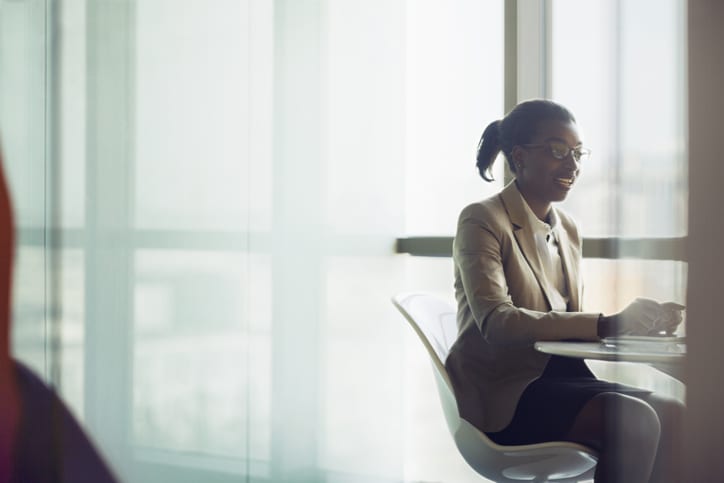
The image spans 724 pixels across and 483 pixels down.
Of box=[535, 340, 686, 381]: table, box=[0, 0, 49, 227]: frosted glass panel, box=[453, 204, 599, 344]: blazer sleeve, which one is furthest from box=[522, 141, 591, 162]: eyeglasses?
box=[0, 0, 49, 227]: frosted glass panel

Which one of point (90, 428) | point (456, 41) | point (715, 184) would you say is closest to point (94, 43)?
point (90, 428)

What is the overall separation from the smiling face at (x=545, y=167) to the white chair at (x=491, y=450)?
0.43 metres

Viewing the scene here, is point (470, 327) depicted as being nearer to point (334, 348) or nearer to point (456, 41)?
point (334, 348)

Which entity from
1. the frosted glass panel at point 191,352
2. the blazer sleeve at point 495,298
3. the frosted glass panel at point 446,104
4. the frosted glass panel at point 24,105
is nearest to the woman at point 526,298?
the blazer sleeve at point 495,298

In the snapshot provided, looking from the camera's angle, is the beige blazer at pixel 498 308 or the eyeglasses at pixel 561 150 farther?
the eyeglasses at pixel 561 150

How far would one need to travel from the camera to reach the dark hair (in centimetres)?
222

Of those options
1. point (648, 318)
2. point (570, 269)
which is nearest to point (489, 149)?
point (570, 269)

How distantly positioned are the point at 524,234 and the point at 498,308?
28cm

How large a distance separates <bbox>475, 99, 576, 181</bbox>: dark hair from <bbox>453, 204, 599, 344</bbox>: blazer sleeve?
0.80 ft

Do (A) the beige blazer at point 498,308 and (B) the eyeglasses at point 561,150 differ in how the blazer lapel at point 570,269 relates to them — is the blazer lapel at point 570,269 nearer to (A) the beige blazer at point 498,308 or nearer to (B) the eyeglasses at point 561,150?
(A) the beige blazer at point 498,308

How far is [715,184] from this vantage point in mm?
1235

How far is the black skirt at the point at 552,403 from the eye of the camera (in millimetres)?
1939

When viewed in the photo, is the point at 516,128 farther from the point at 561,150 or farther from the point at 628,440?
the point at 628,440

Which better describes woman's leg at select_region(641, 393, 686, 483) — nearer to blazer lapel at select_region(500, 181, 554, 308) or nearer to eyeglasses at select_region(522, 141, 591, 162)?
blazer lapel at select_region(500, 181, 554, 308)
